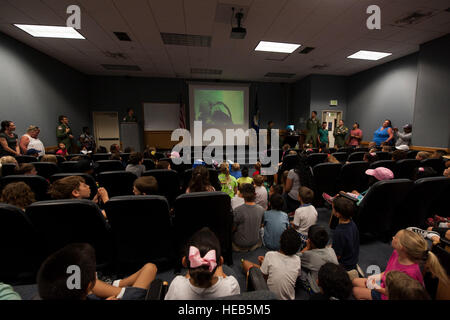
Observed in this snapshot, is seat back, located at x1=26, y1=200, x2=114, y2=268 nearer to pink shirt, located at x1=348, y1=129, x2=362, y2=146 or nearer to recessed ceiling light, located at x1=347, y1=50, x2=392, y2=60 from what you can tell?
recessed ceiling light, located at x1=347, y1=50, x2=392, y2=60

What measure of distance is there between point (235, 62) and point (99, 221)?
6596mm

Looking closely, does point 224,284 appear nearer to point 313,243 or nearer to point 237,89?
point 313,243

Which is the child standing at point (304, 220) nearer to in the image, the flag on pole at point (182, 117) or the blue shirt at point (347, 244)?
the blue shirt at point (347, 244)

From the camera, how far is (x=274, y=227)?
2.00 m

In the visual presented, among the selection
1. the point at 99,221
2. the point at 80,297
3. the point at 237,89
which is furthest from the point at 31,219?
the point at 237,89

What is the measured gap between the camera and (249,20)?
3.99 meters

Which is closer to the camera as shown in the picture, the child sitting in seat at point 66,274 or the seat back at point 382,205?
the child sitting in seat at point 66,274

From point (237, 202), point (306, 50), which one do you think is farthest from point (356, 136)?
point (237, 202)

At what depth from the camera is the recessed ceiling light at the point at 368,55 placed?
19.3 ft

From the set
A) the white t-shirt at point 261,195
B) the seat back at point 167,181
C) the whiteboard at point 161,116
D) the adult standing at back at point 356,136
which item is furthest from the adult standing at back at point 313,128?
the seat back at point 167,181

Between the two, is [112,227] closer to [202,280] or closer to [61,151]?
[202,280]

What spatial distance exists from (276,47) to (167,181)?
501 cm

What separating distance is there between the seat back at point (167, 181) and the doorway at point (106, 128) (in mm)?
7745
